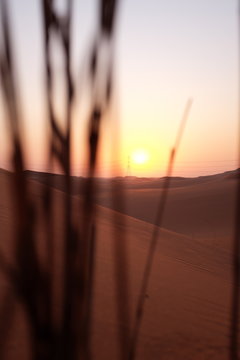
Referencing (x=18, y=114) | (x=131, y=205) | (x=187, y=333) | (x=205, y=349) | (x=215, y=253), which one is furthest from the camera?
(x=131, y=205)

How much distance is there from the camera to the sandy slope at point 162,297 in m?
5.42

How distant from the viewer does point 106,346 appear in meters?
5.34

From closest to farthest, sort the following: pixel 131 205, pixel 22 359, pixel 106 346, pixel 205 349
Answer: pixel 22 359 < pixel 106 346 < pixel 205 349 < pixel 131 205

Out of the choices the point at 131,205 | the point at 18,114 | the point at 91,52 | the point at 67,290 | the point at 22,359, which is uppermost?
the point at 131,205

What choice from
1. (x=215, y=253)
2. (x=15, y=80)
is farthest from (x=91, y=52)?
(x=215, y=253)

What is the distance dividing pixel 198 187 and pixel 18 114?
36091mm

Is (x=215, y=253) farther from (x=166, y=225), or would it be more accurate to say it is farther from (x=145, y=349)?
(x=166, y=225)

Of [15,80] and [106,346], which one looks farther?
[106,346]

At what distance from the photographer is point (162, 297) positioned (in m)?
7.69

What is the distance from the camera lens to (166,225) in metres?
26.0

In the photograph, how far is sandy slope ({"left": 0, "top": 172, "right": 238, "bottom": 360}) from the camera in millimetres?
5422

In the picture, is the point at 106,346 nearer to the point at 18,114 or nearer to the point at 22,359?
the point at 22,359

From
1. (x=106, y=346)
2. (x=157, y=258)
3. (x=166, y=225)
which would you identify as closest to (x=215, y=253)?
(x=157, y=258)

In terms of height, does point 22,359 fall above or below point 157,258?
below
